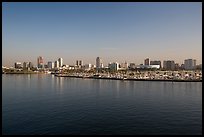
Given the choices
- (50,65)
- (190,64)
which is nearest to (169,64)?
(190,64)

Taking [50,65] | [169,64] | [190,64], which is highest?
[50,65]

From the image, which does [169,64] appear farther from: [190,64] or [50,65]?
[50,65]

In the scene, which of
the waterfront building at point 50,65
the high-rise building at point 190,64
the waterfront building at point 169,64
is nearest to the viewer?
the high-rise building at point 190,64

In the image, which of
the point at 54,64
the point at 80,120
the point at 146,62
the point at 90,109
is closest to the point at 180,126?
the point at 80,120

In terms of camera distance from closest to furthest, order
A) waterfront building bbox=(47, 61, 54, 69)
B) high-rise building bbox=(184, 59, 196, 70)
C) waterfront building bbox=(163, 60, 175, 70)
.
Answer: high-rise building bbox=(184, 59, 196, 70) → waterfront building bbox=(163, 60, 175, 70) → waterfront building bbox=(47, 61, 54, 69)

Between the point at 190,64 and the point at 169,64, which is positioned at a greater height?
the point at 169,64

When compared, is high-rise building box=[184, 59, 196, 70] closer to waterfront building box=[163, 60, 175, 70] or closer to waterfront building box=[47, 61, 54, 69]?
waterfront building box=[163, 60, 175, 70]

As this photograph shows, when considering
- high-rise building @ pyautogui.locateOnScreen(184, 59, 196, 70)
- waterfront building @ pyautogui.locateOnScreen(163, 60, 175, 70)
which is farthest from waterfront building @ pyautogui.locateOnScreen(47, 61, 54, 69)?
high-rise building @ pyautogui.locateOnScreen(184, 59, 196, 70)

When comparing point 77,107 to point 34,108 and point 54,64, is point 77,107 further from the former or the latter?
point 54,64

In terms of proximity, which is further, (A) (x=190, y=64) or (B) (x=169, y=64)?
(B) (x=169, y=64)

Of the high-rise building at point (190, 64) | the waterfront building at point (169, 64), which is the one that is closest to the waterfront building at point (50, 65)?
the waterfront building at point (169, 64)

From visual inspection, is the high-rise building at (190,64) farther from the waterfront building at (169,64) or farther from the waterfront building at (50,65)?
the waterfront building at (50,65)
